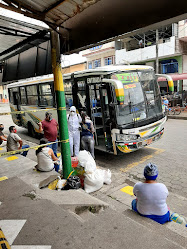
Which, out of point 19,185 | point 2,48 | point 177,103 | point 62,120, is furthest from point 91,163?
point 177,103

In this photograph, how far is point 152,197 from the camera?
285 cm

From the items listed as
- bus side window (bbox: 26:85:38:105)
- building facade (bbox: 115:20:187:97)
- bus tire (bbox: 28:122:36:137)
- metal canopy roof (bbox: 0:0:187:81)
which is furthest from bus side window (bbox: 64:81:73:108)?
building facade (bbox: 115:20:187:97)

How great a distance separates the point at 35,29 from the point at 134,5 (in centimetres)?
228

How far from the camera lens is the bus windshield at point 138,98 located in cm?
620

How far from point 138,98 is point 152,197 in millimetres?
4150

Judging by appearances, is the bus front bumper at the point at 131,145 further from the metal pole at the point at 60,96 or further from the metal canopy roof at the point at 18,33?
the metal canopy roof at the point at 18,33

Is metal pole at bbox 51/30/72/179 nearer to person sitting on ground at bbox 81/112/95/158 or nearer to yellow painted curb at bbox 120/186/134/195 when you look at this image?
yellow painted curb at bbox 120/186/134/195

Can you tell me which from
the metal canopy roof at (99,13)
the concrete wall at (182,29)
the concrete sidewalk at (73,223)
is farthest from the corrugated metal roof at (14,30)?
the concrete wall at (182,29)

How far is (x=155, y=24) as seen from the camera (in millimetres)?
3016

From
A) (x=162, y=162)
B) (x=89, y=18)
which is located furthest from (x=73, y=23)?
(x=162, y=162)

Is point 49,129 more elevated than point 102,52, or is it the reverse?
point 102,52

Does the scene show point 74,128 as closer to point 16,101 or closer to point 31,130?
point 31,130

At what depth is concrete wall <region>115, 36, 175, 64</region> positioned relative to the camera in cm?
1953

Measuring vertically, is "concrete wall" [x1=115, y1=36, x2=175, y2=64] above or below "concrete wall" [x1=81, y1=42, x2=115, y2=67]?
below
